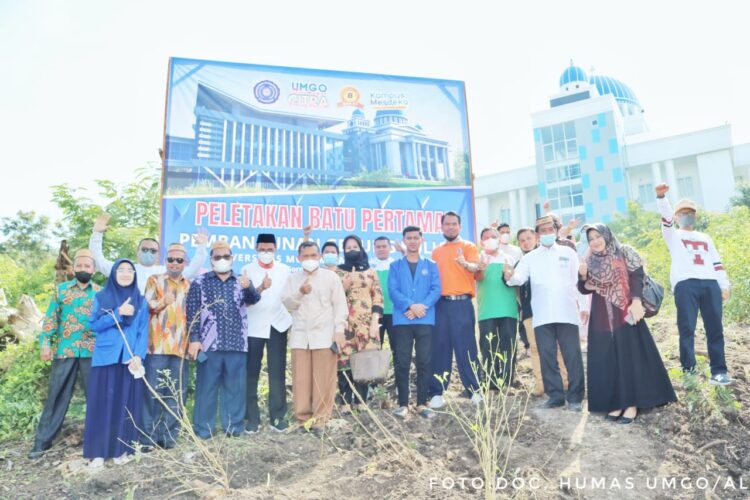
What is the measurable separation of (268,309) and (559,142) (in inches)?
1159

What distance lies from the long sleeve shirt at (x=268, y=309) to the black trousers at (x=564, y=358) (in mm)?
2002

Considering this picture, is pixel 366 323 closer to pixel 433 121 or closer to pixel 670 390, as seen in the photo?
pixel 670 390

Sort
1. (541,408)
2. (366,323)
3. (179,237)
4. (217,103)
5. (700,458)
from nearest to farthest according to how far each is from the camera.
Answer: (700,458)
(541,408)
(366,323)
(179,237)
(217,103)

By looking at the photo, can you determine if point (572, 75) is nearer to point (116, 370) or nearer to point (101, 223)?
point (101, 223)

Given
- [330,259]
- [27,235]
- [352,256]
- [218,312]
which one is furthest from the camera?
[27,235]

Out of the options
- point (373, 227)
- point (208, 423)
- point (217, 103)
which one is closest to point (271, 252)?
point (208, 423)

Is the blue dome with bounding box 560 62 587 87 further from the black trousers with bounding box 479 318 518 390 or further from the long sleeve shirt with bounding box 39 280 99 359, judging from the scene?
the long sleeve shirt with bounding box 39 280 99 359

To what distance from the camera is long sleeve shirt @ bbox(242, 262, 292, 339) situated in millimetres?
4320

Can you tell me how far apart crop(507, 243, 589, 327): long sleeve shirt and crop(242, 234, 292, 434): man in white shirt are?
1.89m

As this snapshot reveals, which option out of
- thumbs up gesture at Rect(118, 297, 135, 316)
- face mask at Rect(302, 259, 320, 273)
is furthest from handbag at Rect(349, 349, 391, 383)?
thumbs up gesture at Rect(118, 297, 135, 316)

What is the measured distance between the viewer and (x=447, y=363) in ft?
14.9

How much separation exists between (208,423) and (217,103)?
3918 mm

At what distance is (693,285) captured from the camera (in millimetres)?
4172

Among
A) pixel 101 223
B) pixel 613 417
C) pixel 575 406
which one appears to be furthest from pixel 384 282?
pixel 101 223
